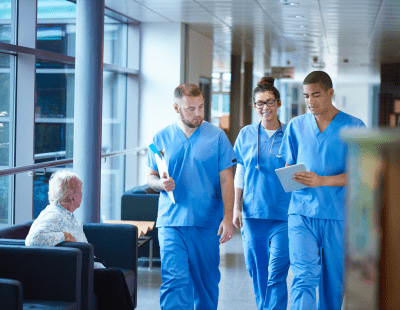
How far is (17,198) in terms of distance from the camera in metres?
4.71

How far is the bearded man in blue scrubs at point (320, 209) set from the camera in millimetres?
3137

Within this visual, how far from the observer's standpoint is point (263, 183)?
3.83 metres

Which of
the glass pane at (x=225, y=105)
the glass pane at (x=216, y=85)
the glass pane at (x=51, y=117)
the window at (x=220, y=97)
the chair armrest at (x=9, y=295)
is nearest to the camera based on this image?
the chair armrest at (x=9, y=295)

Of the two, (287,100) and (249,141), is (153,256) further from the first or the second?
(287,100)

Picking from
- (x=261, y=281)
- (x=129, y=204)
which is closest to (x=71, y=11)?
(x=129, y=204)

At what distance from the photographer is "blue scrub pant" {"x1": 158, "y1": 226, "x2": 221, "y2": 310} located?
10.4 ft

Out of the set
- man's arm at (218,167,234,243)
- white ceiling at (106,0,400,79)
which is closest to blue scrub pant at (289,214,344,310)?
man's arm at (218,167,234,243)

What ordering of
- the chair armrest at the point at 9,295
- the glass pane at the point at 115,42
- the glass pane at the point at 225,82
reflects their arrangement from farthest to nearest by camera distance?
1. the glass pane at the point at 225,82
2. the glass pane at the point at 115,42
3. the chair armrest at the point at 9,295

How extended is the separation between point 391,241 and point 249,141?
10.4 feet

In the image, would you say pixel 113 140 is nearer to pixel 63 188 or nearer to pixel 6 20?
pixel 6 20

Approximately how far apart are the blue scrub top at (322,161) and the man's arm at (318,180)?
0.26 ft

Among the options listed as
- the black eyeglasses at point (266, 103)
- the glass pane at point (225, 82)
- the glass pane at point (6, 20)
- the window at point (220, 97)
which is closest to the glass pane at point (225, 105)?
the window at point (220, 97)

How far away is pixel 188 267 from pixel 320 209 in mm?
810

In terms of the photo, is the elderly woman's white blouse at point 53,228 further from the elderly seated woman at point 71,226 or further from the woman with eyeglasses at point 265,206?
the woman with eyeglasses at point 265,206
